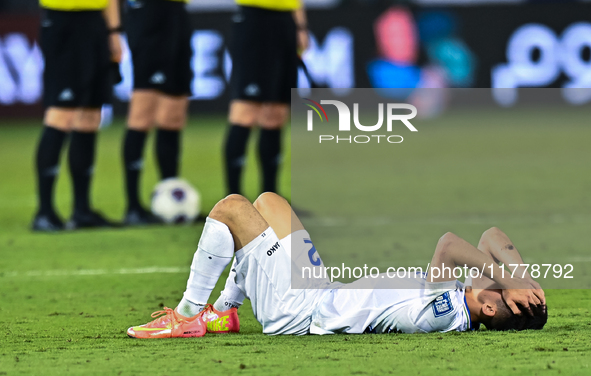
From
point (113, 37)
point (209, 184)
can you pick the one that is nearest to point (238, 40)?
point (113, 37)

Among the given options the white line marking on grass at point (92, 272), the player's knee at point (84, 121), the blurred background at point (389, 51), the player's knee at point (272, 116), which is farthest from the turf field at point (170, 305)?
the blurred background at point (389, 51)

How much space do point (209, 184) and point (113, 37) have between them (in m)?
2.56

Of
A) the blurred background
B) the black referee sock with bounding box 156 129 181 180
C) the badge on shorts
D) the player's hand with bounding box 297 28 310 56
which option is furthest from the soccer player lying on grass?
the blurred background

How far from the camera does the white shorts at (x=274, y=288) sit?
3303 millimetres

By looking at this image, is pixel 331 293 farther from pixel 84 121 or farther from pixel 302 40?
pixel 302 40

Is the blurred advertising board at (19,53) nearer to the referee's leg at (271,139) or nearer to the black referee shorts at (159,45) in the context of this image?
the black referee shorts at (159,45)

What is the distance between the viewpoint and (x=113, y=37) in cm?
633

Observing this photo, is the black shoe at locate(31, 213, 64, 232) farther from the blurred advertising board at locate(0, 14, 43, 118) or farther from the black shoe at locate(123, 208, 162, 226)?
the blurred advertising board at locate(0, 14, 43, 118)

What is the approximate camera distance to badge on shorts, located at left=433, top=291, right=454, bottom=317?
325 cm

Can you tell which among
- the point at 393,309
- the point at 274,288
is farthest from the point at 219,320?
the point at 393,309

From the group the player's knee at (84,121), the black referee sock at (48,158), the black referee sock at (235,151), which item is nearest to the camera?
the black referee sock at (48,158)

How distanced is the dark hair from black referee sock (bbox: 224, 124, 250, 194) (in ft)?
10.5

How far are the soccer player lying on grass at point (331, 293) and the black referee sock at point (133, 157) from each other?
10.2 feet

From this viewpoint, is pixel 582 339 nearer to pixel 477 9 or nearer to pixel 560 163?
pixel 560 163
